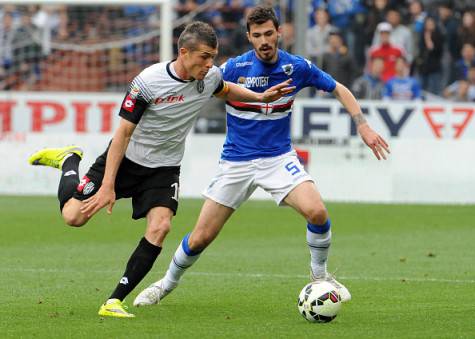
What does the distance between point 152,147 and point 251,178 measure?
A: 33.9 inches

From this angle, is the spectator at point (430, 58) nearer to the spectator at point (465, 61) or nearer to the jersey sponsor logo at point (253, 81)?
the spectator at point (465, 61)

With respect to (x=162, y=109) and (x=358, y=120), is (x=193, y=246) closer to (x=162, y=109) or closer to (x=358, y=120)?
(x=162, y=109)

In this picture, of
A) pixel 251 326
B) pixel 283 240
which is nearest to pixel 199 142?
pixel 283 240

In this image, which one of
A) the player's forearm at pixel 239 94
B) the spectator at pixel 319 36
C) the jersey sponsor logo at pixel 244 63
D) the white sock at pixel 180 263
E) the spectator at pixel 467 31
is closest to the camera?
the player's forearm at pixel 239 94

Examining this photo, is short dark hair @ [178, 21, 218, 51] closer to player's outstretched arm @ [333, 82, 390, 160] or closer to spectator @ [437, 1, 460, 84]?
player's outstretched arm @ [333, 82, 390, 160]

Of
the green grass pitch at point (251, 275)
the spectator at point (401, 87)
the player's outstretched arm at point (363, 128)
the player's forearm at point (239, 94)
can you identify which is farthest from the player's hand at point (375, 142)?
the spectator at point (401, 87)

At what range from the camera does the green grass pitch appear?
7.86 metres

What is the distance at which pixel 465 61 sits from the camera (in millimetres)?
22547

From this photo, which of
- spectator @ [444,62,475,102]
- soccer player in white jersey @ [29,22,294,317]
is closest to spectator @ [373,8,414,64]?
spectator @ [444,62,475,102]

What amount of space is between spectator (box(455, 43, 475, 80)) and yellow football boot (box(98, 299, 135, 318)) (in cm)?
1521

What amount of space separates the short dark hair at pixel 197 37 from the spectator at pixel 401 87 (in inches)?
546

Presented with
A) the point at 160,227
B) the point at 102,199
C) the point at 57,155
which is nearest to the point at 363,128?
the point at 160,227

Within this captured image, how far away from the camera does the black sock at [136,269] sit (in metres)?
8.41

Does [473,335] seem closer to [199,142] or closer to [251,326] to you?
[251,326]
